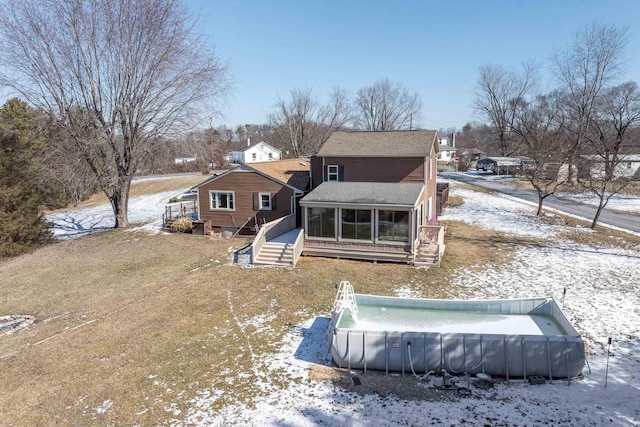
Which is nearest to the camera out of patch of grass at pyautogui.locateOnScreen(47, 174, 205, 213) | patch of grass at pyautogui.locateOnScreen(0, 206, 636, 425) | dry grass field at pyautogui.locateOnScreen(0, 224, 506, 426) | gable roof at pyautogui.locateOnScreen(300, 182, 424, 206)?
patch of grass at pyautogui.locateOnScreen(0, 206, 636, 425)

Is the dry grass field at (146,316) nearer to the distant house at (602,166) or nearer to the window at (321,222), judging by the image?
the window at (321,222)

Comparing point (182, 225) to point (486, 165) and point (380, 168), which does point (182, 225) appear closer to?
point (380, 168)

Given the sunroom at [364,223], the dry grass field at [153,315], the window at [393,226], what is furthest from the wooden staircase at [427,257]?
the window at [393,226]

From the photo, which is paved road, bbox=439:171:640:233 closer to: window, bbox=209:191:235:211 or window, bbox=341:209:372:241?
window, bbox=341:209:372:241

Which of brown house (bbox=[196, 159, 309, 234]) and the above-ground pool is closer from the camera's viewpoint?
the above-ground pool

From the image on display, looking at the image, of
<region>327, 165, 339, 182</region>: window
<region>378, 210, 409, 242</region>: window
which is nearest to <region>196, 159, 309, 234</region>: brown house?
<region>327, 165, 339, 182</region>: window

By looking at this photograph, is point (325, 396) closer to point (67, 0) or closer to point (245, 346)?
point (245, 346)

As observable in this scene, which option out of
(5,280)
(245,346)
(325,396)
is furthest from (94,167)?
(325,396)
